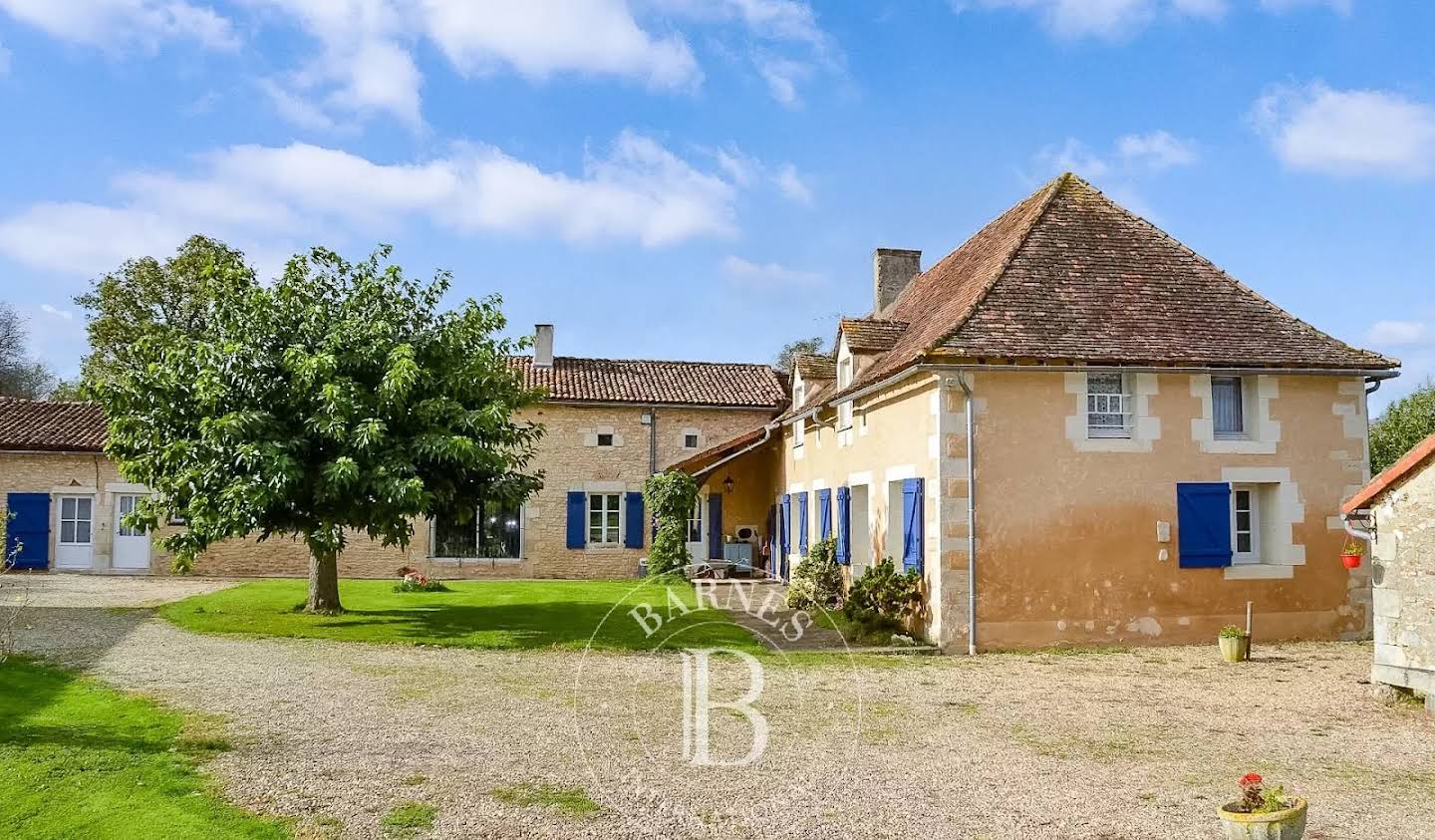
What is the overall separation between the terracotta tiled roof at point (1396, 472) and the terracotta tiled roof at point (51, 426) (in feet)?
73.5

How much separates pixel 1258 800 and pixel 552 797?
3.63 meters

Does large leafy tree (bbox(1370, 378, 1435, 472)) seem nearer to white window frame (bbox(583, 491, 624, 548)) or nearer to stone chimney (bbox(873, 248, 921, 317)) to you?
stone chimney (bbox(873, 248, 921, 317))

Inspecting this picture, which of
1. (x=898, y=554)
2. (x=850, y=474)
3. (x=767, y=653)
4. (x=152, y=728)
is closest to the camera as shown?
(x=152, y=728)

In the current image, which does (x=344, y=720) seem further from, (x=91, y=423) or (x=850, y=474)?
(x=91, y=423)

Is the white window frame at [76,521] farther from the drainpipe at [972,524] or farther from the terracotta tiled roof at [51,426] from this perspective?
the drainpipe at [972,524]

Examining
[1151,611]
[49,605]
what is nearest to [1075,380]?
[1151,611]

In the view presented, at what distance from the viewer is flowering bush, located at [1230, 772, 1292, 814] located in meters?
5.06

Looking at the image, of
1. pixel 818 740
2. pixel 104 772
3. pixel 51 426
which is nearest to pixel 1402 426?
pixel 818 740

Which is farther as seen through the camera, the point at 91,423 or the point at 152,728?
the point at 91,423

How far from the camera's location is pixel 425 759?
269 inches

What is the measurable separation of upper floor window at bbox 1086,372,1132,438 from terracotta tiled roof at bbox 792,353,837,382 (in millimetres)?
6727

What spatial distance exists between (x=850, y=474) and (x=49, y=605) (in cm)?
1214

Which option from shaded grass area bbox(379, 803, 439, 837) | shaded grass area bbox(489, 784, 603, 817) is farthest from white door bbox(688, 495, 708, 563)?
shaded grass area bbox(379, 803, 439, 837)

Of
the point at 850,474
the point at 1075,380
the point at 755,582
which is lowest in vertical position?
the point at 755,582
